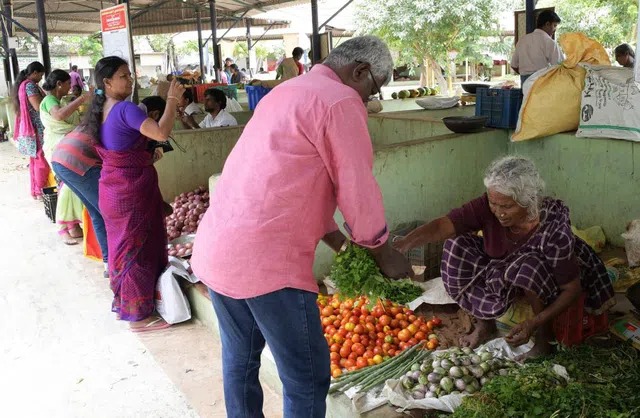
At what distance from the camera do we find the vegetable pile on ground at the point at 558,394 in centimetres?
221

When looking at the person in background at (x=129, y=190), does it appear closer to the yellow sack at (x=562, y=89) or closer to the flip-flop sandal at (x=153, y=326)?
the flip-flop sandal at (x=153, y=326)

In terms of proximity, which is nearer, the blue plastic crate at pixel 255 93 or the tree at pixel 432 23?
the blue plastic crate at pixel 255 93

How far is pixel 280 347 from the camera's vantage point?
6.71 feet

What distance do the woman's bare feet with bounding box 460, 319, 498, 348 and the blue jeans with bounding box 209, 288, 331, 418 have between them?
123 centimetres

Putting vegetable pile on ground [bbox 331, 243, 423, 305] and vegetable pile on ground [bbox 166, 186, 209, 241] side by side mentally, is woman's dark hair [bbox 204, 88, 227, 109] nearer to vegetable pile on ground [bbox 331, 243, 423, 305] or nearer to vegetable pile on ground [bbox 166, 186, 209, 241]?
vegetable pile on ground [bbox 166, 186, 209, 241]

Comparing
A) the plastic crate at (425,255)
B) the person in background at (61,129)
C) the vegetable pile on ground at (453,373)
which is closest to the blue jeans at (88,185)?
the person in background at (61,129)

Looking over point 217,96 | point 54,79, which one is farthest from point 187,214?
point 54,79

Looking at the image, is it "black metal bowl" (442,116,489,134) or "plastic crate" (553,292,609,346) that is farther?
"black metal bowl" (442,116,489,134)

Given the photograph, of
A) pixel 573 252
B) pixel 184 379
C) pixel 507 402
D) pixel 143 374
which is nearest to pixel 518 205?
pixel 573 252

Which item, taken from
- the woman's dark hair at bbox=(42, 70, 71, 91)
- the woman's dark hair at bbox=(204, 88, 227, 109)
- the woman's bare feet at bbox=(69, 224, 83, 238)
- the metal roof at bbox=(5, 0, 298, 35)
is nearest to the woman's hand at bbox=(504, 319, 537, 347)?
the woman's dark hair at bbox=(204, 88, 227, 109)

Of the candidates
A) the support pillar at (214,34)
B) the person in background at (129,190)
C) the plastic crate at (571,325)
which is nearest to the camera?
the plastic crate at (571,325)

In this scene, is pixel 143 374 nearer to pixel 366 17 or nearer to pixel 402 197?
pixel 402 197

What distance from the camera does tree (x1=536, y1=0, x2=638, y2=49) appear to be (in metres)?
17.2

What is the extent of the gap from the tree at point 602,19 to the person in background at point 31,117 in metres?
15.6
